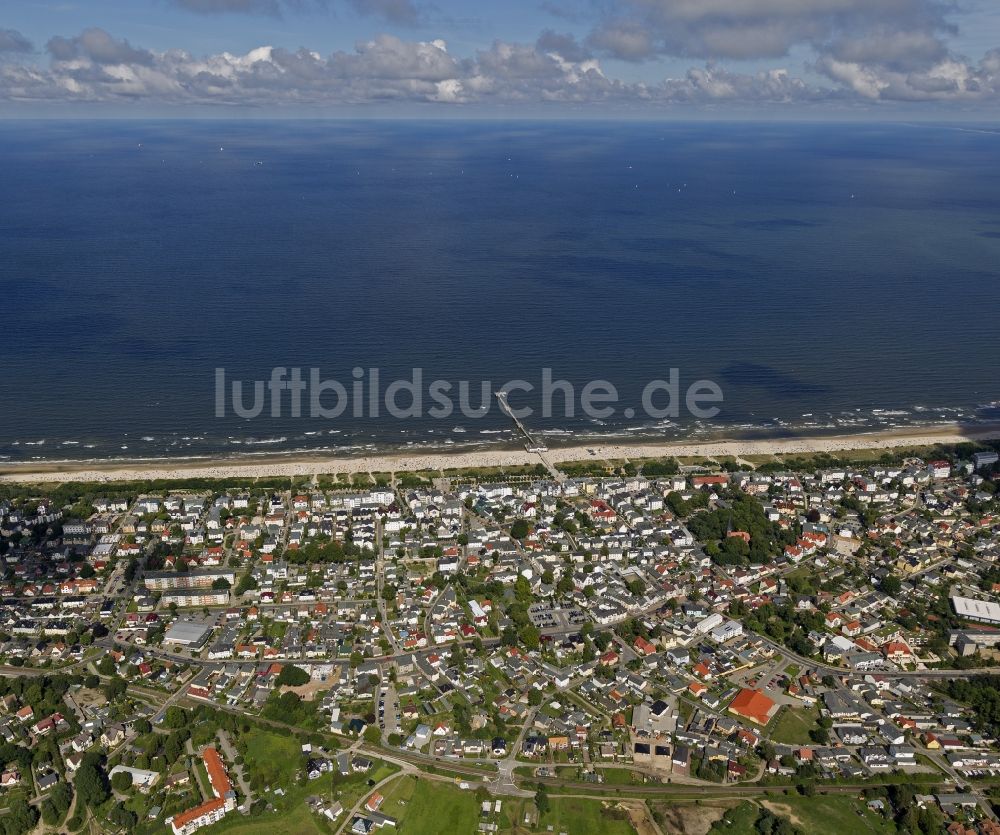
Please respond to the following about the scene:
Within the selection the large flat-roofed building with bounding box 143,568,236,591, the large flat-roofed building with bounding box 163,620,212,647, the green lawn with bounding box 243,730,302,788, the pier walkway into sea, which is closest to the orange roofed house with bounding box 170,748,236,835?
the green lawn with bounding box 243,730,302,788

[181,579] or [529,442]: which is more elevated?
[529,442]

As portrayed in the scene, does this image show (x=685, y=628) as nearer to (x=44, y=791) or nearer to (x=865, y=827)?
(x=865, y=827)

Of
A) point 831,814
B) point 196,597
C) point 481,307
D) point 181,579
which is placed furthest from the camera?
point 481,307

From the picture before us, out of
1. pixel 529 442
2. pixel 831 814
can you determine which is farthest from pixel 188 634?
pixel 529 442

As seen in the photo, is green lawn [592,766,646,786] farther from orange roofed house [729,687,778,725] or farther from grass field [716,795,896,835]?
orange roofed house [729,687,778,725]

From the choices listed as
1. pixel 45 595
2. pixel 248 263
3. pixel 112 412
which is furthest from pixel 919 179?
pixel 45 595

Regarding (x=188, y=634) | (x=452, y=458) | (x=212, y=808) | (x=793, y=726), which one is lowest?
(x=212, y=808)

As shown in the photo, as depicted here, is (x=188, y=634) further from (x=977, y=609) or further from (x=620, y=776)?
(x=977, y=609)
